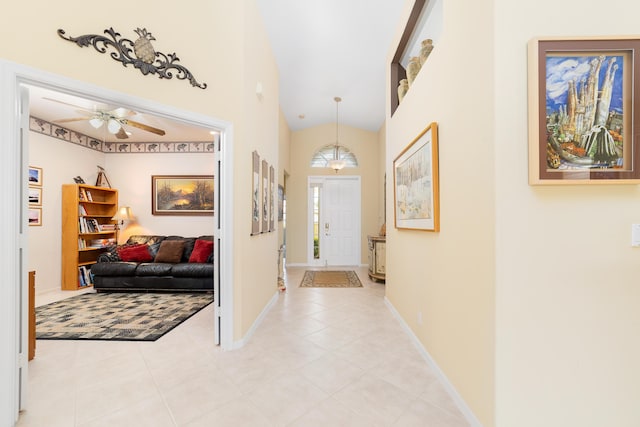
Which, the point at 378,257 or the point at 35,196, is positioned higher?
the point at 35,196

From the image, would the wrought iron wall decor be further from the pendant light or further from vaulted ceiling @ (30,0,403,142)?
the pendant light

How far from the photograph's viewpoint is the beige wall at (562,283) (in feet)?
4.70

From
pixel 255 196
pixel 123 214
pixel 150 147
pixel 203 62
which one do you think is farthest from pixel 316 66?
pixel 123 214

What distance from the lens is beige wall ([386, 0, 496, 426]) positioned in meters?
1.52

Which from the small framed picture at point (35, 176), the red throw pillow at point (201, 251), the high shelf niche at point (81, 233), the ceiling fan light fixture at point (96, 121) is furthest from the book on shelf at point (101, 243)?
the ceiling fan light fixture at point (96, 121)

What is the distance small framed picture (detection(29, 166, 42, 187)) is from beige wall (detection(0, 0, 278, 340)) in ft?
12.9

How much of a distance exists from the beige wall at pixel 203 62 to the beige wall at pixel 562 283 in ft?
7.02

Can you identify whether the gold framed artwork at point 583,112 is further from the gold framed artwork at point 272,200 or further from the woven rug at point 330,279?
the woven rug at point 330,279

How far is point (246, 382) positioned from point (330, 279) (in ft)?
12.2

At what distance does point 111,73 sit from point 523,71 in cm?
254

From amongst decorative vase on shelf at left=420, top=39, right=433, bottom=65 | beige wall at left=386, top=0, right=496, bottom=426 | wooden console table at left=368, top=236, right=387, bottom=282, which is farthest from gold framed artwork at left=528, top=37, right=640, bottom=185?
wooden console table at left=368, top=236, right=387, bottom=282

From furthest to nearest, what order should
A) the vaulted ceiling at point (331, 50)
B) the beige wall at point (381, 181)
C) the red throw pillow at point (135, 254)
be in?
the beige wall at point (381, 181), the red throw pillow at point (135, 254), the vaulted ceiling at point (331, 50)

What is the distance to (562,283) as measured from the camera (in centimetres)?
144

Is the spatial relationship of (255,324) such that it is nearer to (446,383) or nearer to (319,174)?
(446,383)
